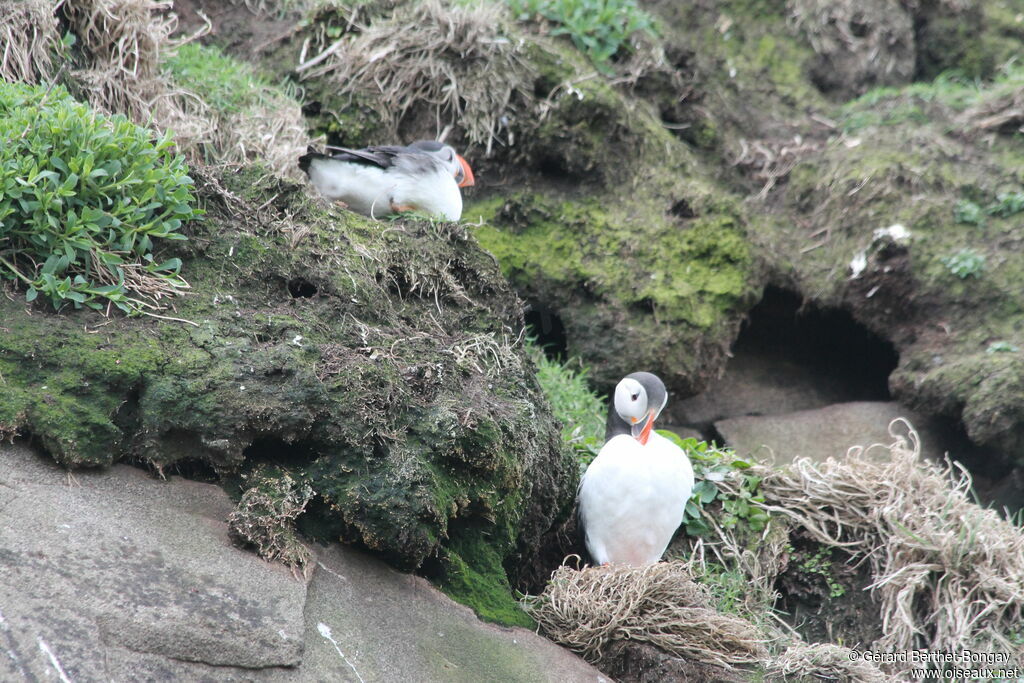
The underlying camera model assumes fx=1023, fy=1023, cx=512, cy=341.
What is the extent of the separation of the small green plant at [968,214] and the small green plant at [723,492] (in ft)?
8.17

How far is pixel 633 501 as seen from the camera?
443cm

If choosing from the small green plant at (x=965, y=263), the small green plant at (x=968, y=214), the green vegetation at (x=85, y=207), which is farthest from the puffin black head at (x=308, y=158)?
the small green plant at (x=968, y=214)

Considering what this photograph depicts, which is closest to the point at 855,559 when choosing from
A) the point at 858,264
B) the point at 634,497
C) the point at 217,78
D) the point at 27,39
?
the point at 634,497

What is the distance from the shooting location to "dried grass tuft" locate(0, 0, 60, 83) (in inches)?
174

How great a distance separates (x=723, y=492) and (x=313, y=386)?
251cm

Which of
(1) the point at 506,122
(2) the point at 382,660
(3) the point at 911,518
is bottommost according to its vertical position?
(2) the point at 382,660

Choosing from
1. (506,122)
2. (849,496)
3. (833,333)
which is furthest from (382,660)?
(833,333)

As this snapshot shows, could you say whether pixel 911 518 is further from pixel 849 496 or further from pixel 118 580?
pixel 118 580

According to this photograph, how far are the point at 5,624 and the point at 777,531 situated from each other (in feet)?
11.5

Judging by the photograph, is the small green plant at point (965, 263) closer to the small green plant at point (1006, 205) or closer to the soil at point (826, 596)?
the small green plant at point (1006, 205)

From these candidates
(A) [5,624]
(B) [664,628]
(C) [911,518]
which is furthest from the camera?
(C) [911,518]

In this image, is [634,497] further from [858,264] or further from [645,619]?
[858,264]

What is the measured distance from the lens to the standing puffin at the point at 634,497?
4449 millimetres

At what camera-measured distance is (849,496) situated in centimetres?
509
